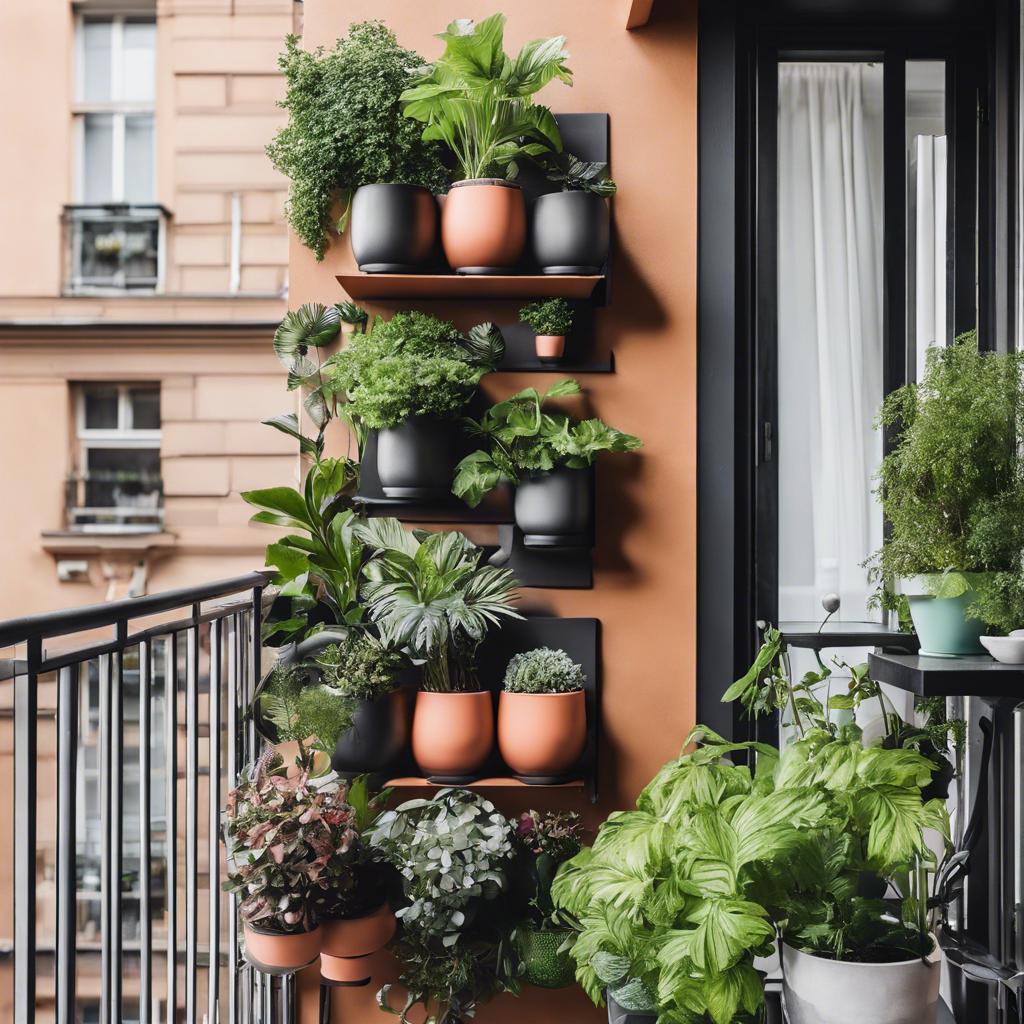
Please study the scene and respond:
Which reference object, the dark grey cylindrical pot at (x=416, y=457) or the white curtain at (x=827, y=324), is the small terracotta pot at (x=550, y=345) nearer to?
the dark grey cylindrical pot at (x=416, y=457)

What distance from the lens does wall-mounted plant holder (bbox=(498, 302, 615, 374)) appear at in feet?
6.59

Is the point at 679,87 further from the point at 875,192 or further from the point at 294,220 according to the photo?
the point at 294,220

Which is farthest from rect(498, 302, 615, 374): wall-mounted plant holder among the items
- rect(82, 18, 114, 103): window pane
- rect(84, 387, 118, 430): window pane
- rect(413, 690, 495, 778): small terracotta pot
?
rect(82, 18, 114, 103): window pane

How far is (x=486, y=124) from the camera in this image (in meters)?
1.82

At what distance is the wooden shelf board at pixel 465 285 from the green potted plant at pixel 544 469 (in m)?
0.21

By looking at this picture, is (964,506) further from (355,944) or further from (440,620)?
(355,944)

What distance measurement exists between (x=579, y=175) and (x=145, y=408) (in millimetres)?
7797

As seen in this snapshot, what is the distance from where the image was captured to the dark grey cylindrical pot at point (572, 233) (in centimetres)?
185

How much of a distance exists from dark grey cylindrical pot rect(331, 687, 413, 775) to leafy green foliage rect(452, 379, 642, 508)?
0.46 m

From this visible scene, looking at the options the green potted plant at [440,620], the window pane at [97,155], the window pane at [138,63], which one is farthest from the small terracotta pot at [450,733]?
the window pane at [138,63]

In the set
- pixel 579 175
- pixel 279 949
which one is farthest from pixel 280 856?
pixel 579 175

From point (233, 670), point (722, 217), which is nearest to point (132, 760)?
point (233, 670)

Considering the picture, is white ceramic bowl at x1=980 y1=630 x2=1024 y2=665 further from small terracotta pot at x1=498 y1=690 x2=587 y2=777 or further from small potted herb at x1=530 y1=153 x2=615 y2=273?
small potted herb at x1=530 y1=153 x2=615 y2=273

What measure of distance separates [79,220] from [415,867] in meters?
8.97
